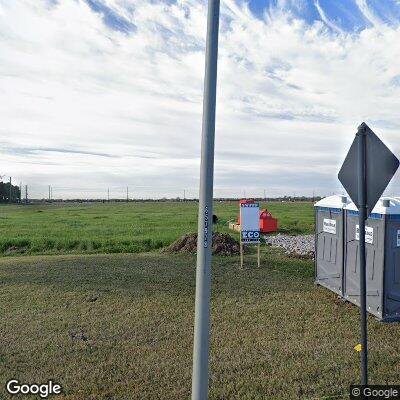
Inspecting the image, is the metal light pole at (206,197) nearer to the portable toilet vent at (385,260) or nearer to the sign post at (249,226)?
the portable toilet vent at (385,260)

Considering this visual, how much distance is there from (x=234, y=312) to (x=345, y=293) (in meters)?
2.47

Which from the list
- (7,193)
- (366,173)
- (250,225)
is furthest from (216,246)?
(7,193)

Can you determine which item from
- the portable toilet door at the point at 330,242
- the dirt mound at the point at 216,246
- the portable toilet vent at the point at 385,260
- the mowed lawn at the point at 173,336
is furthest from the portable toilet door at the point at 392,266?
the dirt mound at the point at 216,246

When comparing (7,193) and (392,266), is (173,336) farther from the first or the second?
(7,193)

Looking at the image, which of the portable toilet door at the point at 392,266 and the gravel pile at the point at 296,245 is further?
the gravel pile at the point at 296,245

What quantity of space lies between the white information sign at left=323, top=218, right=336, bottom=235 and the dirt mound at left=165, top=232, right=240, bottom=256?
562cm

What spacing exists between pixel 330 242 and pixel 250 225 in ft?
11.0

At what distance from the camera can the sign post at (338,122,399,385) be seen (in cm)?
450

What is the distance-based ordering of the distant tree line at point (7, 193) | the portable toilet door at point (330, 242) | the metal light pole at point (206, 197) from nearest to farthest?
the metal light pole at point (206, 197), the portable toilet door at point (330, 242), the distant tree line at point (7, 193)

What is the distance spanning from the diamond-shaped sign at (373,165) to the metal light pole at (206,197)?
1.65 metres

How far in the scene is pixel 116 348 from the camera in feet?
21.8

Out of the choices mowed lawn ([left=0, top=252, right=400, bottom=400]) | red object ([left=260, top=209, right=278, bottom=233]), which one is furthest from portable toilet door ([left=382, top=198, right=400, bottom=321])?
red object ([left=260, top=209, right=278, bottom=233])

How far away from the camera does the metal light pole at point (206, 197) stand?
4258 millimetres

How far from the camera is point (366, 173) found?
15.2ft
